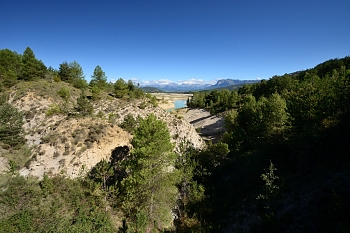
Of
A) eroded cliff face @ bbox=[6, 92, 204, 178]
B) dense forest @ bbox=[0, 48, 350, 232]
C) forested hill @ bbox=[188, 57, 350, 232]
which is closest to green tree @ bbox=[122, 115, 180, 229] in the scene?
dense forest @ bbox=[0, 48, 350, 232]

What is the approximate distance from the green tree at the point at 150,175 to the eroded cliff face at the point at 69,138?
293 inches

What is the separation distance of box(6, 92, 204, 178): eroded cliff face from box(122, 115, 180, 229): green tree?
745cm

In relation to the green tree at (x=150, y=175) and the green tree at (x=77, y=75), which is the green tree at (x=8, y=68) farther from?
the green tree at (x=150, y=175)

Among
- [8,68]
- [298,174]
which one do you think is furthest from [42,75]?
[298,174]

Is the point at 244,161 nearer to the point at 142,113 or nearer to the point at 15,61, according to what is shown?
the point at 142,113

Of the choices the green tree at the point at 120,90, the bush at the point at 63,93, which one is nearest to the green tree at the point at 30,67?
the bush at the point at 63,93

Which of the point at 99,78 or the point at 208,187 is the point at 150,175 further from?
the point at 99,78

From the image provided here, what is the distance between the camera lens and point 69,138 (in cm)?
2659

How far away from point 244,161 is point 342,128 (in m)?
15.0

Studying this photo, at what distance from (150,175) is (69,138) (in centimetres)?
1472

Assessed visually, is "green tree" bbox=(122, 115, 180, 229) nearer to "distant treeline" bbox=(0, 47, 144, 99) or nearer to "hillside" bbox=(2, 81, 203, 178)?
"hillside" bbox=(2, 81, 203, 178)

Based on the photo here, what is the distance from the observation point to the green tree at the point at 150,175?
1969 cm

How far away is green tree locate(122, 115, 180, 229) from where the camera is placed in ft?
64.6

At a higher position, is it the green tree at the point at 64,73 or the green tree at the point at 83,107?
the green tree at the point at 64,73
